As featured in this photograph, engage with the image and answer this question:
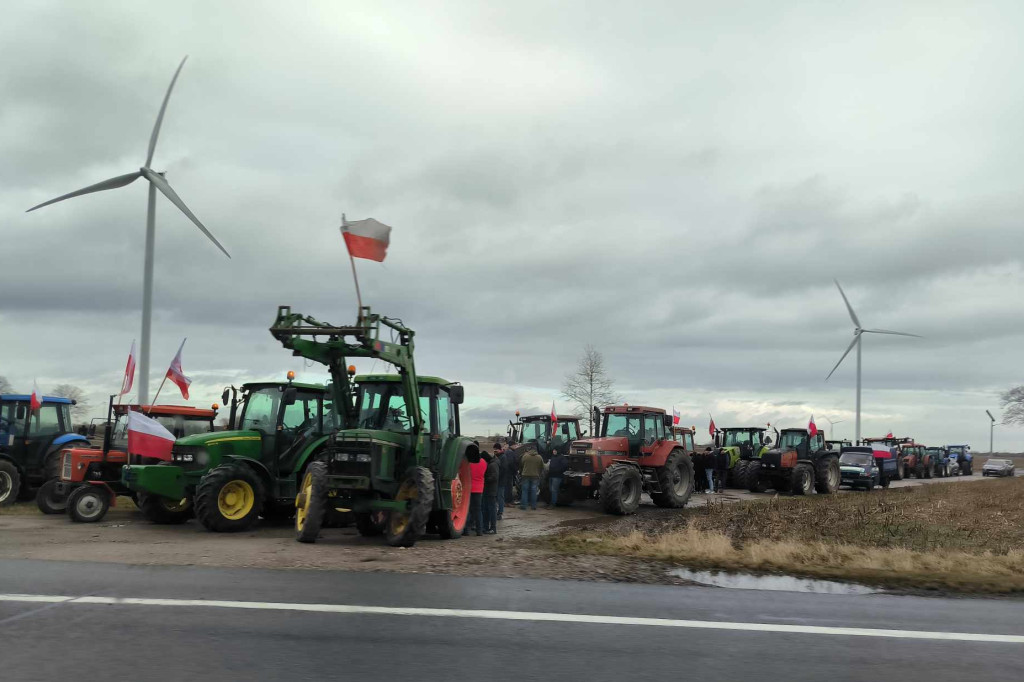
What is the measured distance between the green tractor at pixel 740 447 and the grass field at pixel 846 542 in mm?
8538

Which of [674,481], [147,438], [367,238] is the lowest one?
[674,481]

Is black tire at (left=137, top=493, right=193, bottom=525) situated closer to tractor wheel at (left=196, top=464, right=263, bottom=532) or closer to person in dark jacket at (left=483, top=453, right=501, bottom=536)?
tractor wheel at (left=196, top=464, right=263, bottom=532)

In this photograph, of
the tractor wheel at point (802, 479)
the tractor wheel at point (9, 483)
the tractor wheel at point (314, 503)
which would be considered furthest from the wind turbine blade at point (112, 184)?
the tractor wheel at point (802, 479)

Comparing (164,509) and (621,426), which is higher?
(621,426)

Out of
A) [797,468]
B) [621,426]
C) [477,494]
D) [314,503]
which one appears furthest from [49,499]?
[797,468]

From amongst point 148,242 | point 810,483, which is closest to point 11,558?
point 148,242

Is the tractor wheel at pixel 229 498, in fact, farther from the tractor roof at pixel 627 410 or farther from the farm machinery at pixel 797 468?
the farm machinery at pixel 797 468

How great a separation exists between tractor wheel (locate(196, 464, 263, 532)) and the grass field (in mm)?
4908

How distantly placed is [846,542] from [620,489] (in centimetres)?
613

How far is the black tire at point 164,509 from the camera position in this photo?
15.1 metres

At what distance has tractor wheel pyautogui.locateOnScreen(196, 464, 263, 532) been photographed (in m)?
13.3

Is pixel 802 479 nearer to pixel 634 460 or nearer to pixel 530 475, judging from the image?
pixel 634 460

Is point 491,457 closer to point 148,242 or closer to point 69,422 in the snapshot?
point 69,422

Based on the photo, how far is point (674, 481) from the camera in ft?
68.6
